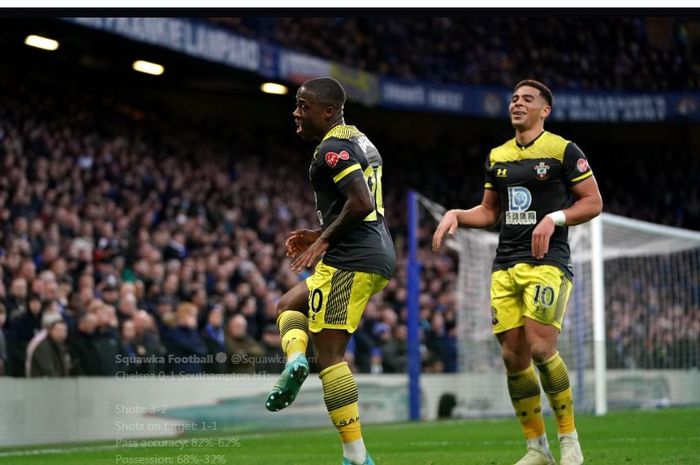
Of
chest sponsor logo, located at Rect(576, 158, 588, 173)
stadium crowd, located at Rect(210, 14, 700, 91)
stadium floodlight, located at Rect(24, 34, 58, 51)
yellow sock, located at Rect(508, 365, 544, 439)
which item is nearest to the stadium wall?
yellow sock, located at Rect(508, 365, 544, 439)

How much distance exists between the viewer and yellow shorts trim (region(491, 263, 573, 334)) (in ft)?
22.3

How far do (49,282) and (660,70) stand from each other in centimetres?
2262

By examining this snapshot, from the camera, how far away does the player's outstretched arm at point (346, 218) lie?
6.11 metres

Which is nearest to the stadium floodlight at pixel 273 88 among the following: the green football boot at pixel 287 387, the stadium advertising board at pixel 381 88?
the stadium advertising board at pixel 381 88

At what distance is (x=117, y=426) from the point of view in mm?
11633

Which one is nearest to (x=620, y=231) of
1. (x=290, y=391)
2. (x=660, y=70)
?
(x=290, y=391)

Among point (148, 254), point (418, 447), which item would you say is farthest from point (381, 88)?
point (418, 447)

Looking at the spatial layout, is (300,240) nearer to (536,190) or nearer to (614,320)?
(536,190)

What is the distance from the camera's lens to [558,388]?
269 inches

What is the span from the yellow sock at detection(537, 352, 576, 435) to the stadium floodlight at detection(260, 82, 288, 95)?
1965 cm

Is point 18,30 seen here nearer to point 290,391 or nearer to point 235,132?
point 235,132

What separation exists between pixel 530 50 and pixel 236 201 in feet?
41.4

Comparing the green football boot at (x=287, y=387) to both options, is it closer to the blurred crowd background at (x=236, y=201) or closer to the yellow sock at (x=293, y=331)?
the yellow sock at (x=293, y=331)

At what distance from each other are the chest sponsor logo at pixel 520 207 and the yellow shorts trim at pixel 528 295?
0.91 feet
